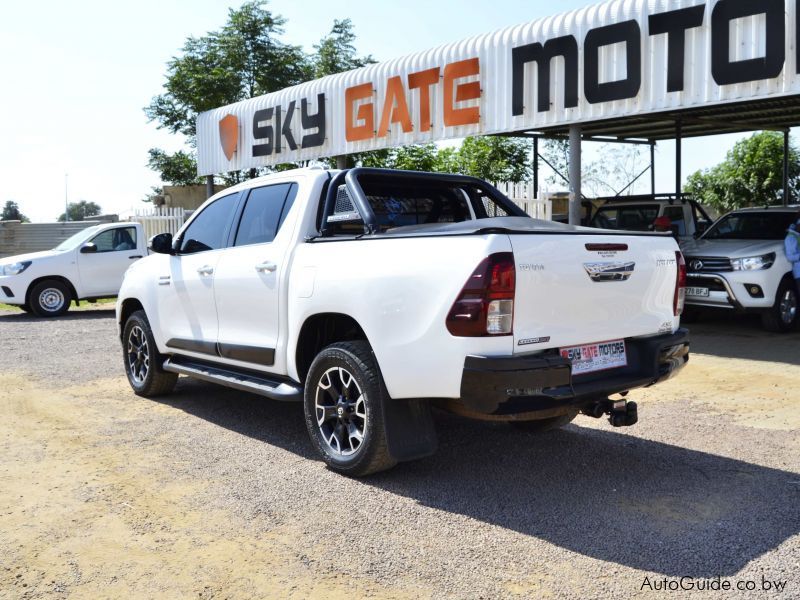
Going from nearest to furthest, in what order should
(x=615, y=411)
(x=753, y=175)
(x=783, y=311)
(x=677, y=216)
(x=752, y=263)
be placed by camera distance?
(x=615, y=411) → (x=752, y=263) → (x=783, y=311) → (x=677, y=216) → (x=753, y=175)

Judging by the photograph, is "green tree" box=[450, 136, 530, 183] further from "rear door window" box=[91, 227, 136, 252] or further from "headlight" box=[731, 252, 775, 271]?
"headlight" box=[731, 252, 775, 271]

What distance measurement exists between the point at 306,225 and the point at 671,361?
2523 mm

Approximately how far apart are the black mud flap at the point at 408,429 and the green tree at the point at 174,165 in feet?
135

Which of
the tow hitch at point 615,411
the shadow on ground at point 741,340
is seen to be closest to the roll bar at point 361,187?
the tow hitch at point 615,411

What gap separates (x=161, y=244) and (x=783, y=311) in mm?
8853

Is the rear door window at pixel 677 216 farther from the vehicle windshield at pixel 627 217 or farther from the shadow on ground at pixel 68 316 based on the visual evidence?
the shadow on ground at pixel 68 316

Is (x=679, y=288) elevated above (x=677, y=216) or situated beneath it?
situated beneath

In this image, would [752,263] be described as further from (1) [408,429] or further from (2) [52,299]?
(2) [52,299]

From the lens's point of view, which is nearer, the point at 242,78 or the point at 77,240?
the point at 77,240

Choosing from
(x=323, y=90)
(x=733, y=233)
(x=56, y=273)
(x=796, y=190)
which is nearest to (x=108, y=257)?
(x=56, y=273)

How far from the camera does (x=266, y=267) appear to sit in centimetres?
550

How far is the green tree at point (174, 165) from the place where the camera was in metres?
43.6

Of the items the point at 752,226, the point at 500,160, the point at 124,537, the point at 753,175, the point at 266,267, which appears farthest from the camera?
the point at 753,175

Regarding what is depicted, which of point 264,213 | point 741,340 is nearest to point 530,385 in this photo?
point 264,213
